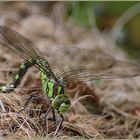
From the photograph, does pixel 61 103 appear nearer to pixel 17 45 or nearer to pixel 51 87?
pixel 51 87

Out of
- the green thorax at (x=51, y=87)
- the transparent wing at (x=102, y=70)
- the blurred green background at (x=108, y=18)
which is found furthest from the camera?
the blurred green background at (x=108, y=18)

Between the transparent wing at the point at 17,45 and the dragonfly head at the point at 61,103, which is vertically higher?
the transparent wing at the point at 17,45

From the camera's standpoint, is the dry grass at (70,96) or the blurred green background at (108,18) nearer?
the dry grass at (70,96)

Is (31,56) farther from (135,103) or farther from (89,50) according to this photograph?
(89,50)

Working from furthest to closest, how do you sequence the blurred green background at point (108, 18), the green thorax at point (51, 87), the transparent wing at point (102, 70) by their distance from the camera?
the blurred green background at point (108, 18), the transparent wing at point (102, 70), the green thorax at point (51, 87)

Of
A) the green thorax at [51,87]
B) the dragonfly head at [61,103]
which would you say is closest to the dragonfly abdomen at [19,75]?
the green thorax at [51,87]

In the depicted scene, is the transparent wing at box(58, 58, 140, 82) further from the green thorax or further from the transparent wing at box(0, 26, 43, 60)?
the transparent wing at box(0, 26, 43, 60)

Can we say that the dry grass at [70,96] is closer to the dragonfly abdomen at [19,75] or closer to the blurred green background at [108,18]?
the dragonfly abdomen at [19,75]
